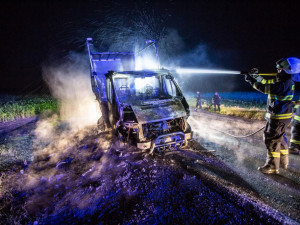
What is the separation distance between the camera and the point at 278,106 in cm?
321

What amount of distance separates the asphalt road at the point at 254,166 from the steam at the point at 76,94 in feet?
20.0

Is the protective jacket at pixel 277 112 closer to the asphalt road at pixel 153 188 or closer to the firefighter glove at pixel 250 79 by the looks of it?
the firefighter glove at pixel 250 79

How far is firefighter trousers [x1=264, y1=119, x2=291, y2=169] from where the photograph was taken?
3277 millimetres

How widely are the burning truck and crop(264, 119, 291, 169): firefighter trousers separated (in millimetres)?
1683

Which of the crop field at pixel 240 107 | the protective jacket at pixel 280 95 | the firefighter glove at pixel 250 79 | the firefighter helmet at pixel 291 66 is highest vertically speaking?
the firefighter helmet at pixel 291 66

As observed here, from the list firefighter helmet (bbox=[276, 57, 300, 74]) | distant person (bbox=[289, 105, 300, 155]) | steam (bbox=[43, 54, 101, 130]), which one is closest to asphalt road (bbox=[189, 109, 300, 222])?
distant person (bbox=[289, 105, 300, 155])

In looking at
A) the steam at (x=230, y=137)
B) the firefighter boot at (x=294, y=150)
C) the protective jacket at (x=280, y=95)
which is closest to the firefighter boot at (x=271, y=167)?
the steam at (x=230, y=137)

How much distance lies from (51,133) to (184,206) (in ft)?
22.0

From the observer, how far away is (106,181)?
3287 millimetres

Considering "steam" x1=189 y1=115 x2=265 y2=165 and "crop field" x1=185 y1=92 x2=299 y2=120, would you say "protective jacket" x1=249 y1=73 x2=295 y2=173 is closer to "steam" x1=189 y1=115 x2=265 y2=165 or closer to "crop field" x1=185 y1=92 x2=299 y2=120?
"steam" x1=189 y1=115 x2=265 y2=165

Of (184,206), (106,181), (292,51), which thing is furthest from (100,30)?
(292,51)

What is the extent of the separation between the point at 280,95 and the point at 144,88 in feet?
11.5

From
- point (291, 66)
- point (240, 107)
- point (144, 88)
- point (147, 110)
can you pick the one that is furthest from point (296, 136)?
point (240, 107)

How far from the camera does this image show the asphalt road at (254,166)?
2736 millimetres
